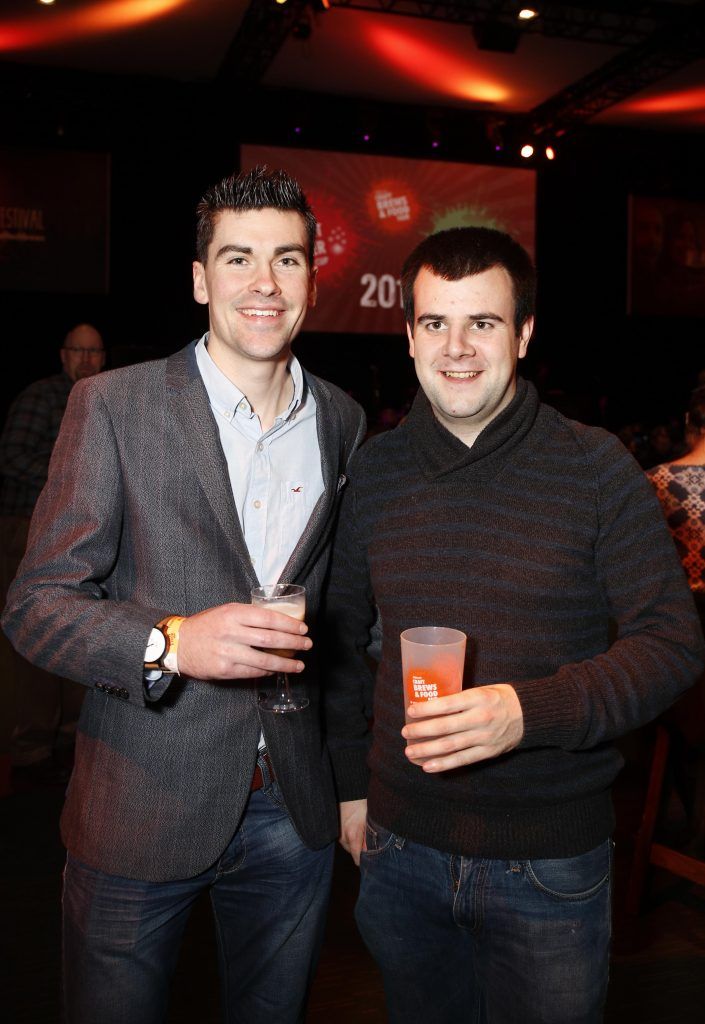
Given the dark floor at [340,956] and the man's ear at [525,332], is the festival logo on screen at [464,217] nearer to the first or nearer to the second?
the dark floor at [340,956]

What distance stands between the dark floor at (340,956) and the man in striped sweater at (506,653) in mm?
1146

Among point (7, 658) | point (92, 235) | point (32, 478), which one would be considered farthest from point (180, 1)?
point (7, 658)

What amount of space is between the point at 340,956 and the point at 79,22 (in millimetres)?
7165

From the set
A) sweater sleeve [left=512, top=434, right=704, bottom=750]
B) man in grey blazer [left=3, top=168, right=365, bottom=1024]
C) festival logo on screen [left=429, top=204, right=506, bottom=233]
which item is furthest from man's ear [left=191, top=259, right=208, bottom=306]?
festival logo on screen [left=429, top=204, right=506, bottom=233]

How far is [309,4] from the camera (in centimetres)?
698

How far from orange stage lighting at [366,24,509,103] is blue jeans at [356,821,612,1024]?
7.36 meters

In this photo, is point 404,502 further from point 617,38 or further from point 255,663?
point 617,38

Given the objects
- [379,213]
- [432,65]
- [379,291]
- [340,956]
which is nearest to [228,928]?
[340,956]

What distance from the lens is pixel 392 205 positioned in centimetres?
978

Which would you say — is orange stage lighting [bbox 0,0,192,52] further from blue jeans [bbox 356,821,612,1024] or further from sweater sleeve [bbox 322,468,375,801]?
blue jeans [bbox 356,821,612,1024]

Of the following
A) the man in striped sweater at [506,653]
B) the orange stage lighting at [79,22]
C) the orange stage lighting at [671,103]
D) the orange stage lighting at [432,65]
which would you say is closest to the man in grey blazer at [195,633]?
the man in striped sweater at [506,653]

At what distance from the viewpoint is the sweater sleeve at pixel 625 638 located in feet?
4.56

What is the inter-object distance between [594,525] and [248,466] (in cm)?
66

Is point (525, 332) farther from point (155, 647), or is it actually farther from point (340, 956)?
point (340, 956)
